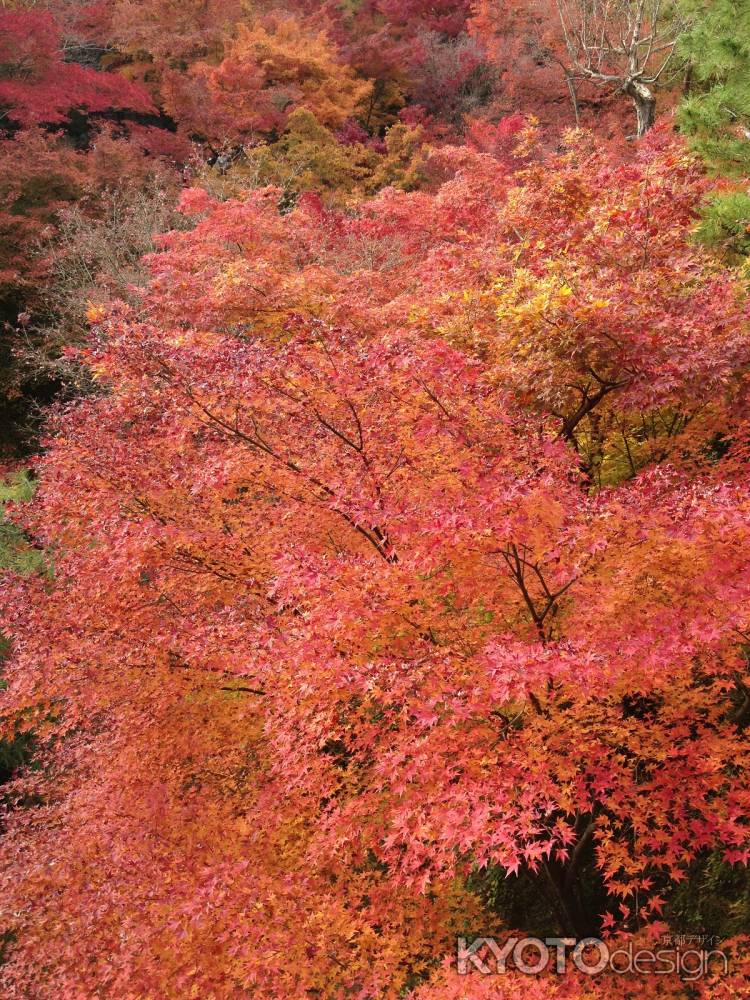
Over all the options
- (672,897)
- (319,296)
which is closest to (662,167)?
(319,296)

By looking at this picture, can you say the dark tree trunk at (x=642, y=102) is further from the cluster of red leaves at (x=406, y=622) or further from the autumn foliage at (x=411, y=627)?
the cluster of red leaves at (x=406, y=622)

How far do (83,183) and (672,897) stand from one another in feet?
68.4

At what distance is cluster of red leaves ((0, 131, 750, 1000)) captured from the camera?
5.78 meters

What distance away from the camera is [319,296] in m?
11.3

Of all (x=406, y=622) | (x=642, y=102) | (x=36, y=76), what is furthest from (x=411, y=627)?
(x=36, y=76)

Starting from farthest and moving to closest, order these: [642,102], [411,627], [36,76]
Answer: [36,76] → [642,102] → [411,627]

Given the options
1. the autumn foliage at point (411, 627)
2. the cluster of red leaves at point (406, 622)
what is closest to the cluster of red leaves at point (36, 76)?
the autumn foliage at point (411, 627)

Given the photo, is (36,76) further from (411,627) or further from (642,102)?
(411,627)

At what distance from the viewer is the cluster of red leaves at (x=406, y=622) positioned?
19.0 ft

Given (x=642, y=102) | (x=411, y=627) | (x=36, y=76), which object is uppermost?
(x=642, y=102)

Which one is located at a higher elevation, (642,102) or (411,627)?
(642,102)

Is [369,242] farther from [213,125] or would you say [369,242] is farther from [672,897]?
[672,897]

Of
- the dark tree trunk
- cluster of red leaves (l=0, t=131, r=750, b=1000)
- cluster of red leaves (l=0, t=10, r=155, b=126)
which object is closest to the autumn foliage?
cluster of red leaves (l=0, t=131, r=750, b=1000)

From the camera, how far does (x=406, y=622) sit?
6.59 metres
